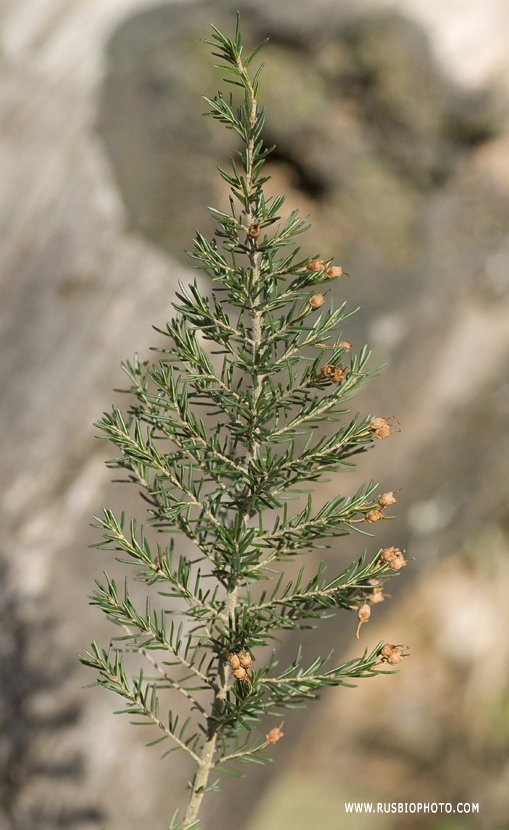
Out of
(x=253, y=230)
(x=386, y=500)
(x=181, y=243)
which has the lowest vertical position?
(x=386, y=500)

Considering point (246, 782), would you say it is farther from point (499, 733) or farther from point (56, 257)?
point (56, 257)

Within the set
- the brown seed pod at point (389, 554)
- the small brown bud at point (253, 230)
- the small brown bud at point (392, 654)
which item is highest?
the small brown bud at point (253, 230)

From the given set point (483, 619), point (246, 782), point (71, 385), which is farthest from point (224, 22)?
point (483, 619)

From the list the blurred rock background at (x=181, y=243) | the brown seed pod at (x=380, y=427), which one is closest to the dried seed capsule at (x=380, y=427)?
the brown seed pod at (x=380, y=427)

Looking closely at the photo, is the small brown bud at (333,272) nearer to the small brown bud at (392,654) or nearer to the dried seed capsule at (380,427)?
the dried seed capsule at (380,427)

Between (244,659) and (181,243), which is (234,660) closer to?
(244,659)

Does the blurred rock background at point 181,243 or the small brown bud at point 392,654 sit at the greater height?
the blurred rock background at point 181,243

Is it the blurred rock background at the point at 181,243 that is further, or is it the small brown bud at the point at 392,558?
the blurred rock background at the point at 181,243

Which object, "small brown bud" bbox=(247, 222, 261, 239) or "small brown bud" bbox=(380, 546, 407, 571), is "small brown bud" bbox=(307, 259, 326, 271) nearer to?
"small brown bud" bbox=(247, 222, 261, 239)

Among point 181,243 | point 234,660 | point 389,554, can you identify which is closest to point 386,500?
point 389,554
